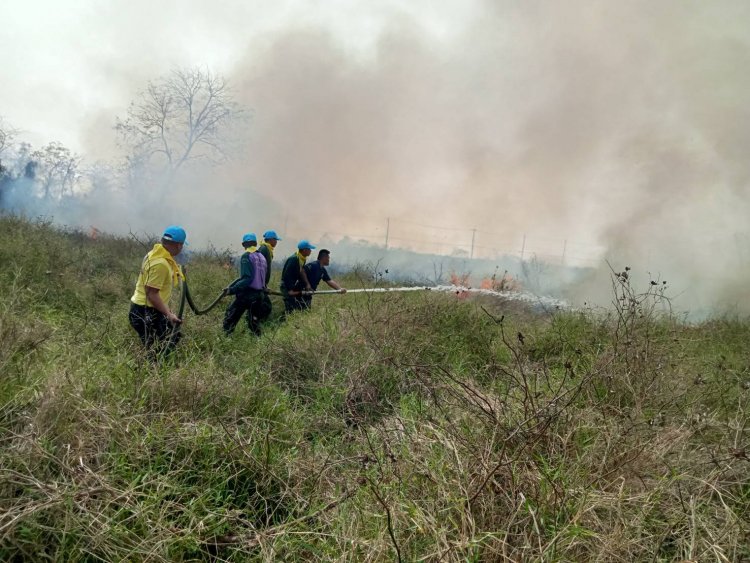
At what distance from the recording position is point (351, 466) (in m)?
Result: 2.71

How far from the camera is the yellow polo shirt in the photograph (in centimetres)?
417

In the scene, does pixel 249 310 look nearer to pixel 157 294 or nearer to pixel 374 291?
pixel 157 294

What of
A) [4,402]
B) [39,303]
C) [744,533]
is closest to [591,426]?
[744,533]

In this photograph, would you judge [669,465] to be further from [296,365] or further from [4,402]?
[4,402]

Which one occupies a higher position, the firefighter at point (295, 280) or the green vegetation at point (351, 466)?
the firefighter at point (295, 280)

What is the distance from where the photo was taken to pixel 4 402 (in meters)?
2.48

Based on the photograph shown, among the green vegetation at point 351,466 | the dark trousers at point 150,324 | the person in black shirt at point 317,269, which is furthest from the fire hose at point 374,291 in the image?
the green vegetation at point 351,466

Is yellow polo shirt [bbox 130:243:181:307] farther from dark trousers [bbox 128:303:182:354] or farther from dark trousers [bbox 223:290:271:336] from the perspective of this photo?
dark trousers [bbox 223:290:271:336]

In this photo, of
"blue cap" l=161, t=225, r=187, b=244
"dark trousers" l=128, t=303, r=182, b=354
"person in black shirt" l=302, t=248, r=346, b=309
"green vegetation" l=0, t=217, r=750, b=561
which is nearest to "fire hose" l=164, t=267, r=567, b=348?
"dark trousers" l=128, t=303, r=182, b=354

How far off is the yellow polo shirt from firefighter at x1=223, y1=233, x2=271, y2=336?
1670 mm

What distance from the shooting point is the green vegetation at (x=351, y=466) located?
1808mm

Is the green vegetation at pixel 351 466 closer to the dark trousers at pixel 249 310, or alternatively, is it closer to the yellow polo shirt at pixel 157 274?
the yellow polo shirt at pixel 157 274

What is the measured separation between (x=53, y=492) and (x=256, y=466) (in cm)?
91

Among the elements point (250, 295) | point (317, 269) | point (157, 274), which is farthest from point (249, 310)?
point (157, 274)
